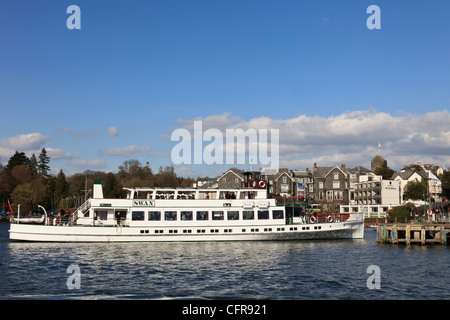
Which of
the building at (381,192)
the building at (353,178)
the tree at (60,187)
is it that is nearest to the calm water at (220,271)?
the building at (381,192)

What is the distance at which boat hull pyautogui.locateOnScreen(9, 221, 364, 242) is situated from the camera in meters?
43.7

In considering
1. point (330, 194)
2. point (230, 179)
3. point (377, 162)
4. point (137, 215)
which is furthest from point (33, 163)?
point (377, 162)

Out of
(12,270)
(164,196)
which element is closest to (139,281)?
(12,270)

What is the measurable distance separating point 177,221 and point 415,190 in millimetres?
80731

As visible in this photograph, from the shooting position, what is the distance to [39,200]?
365ft

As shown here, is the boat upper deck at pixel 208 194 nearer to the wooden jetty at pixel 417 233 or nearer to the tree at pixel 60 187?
the wooden jetty at pixel 417 233

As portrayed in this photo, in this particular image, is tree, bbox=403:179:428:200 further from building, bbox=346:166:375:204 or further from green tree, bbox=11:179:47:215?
green tree, bbox=11:179:47:215

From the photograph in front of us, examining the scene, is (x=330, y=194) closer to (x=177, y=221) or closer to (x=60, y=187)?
(x=177, y=221)


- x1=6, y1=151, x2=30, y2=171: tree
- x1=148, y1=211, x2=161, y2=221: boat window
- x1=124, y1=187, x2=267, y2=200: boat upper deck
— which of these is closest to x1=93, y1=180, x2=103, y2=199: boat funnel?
x1=124, y1=187, x2=267, y2=200: boat upper deck

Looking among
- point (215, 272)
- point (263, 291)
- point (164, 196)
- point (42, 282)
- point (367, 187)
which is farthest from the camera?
point (367, 187)

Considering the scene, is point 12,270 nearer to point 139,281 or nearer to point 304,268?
point 139,281

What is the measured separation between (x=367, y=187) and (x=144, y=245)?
81.0 m

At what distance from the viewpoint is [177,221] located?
45.7 m
